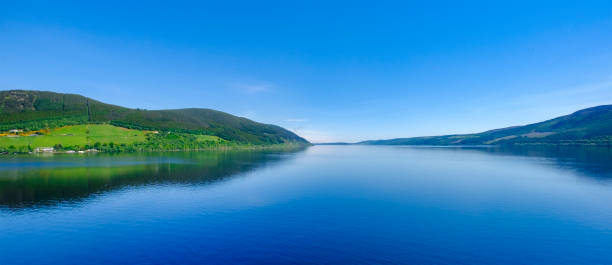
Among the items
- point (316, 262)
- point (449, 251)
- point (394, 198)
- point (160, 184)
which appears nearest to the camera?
point (316, 262)

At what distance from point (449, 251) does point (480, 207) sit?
20.4 meters

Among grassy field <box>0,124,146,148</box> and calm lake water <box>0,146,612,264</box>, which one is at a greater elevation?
grassy field <box>0,124,146,148</box>

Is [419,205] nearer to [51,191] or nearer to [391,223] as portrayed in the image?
[391,223]

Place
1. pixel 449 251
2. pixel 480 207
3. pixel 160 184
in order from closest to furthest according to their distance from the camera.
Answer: pixel 449 251
pixel 480 207
pixel 160 184

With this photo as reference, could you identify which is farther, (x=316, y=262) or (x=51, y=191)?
(x=51, y=191)

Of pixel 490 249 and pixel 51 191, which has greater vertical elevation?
pixel 51 191

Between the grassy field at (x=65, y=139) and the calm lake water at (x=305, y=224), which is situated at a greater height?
the grassy field at (x=65, y=139)

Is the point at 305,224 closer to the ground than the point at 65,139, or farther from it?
closer to the ground

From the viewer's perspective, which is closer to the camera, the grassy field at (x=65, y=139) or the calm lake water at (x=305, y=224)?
the calm lake water at (x=305, y=224)

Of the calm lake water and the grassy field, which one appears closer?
the calm lake water

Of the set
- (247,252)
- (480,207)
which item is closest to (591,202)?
(480,207)

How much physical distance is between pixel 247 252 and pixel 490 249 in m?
23.5

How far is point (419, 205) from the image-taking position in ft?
133

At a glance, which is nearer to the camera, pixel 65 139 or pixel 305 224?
pixel 305 224
